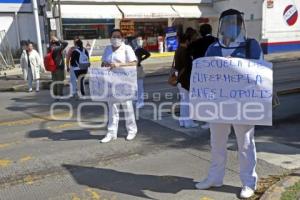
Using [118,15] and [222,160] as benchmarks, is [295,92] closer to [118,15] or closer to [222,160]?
[222,160]

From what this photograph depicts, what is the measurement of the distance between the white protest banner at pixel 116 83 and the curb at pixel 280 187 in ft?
9.08

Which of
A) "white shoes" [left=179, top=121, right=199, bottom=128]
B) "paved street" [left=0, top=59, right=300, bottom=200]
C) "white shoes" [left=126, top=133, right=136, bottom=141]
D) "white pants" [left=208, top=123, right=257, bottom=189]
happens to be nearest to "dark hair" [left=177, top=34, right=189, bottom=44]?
"white shoes" [left=179, top=121, right=199, bottom=128]

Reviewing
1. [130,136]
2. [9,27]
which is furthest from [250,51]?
[9,27]

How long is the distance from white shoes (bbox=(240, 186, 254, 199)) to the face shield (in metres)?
1.54

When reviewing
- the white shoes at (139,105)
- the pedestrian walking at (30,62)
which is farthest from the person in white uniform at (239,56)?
the pedestrian walking at (30,62)

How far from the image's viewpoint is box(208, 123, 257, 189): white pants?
4180mm

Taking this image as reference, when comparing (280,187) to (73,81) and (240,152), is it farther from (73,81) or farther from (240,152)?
(73,81)

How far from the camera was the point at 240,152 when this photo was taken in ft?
13.9

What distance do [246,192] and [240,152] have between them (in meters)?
0.45

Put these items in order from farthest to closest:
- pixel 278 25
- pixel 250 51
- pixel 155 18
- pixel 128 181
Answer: pixel 278 25
pixel 155 18
pixel 128 181
pixel 250 51

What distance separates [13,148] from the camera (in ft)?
21.2

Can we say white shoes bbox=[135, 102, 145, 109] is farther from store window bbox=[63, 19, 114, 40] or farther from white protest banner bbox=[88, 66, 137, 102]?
store window bbox=[63, 19, 114, 40]

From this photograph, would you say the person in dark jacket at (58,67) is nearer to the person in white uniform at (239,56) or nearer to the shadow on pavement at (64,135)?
the shadow on pavement at (64,135)

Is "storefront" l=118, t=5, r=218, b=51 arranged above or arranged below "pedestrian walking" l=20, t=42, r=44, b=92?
above
